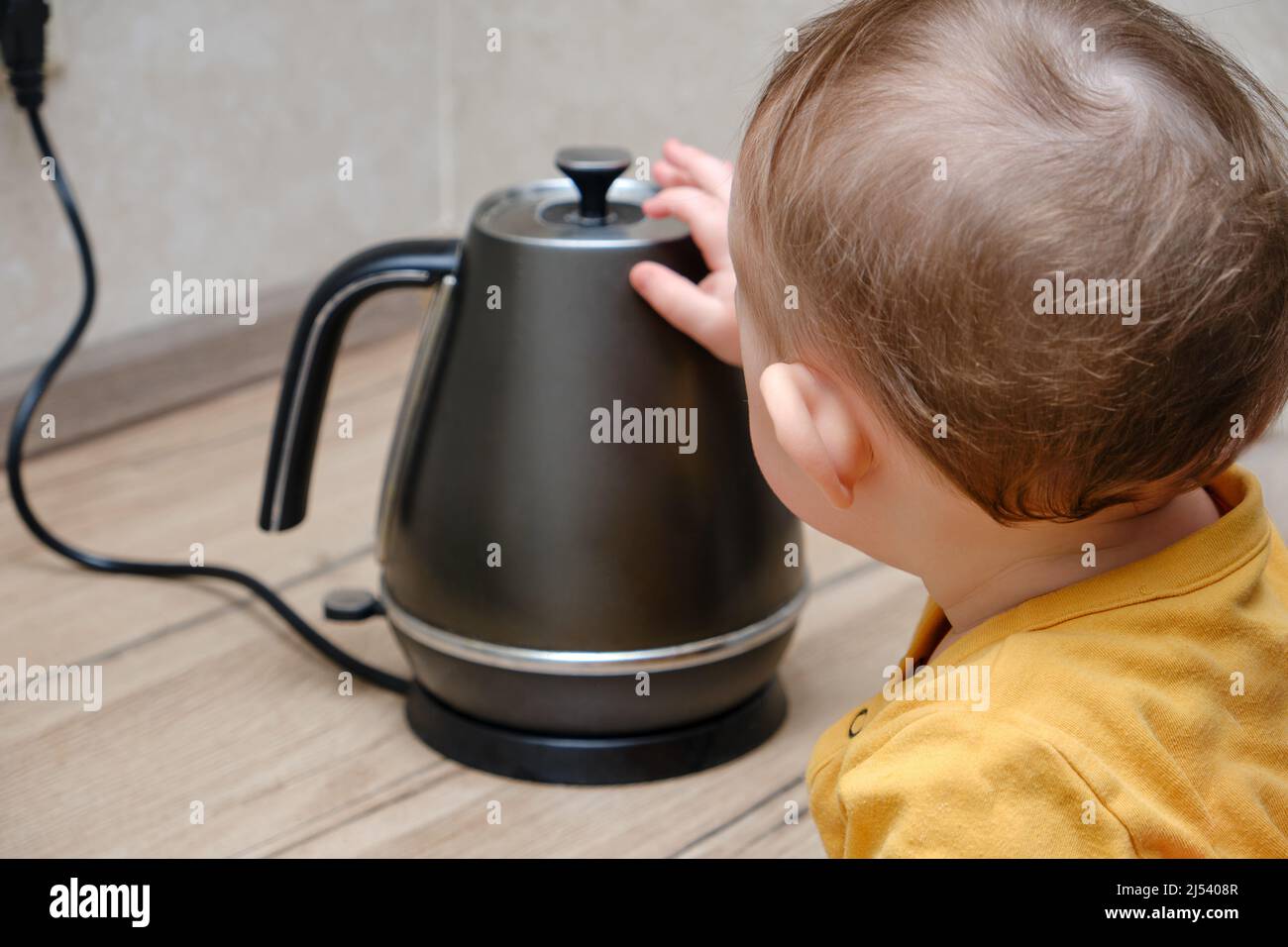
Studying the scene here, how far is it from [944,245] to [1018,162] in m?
0.02

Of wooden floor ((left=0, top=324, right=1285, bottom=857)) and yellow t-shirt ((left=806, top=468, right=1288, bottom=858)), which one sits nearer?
yellow t-shirt ((left=806, top=468, right=1288, bottom=858))

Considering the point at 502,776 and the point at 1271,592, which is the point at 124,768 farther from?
the point at 1271,592

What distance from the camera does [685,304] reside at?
0.54 meters

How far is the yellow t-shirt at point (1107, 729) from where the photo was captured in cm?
37

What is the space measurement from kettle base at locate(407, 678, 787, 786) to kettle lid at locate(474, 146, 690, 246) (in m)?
0.20

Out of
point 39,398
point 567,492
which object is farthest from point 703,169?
point 39,398

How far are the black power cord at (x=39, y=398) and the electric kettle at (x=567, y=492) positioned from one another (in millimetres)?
90

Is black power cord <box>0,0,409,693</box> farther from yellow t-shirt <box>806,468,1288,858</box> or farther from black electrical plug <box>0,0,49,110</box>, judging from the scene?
yellow t-shirt <box>806,468,1288,858</box>

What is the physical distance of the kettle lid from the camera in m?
0.56

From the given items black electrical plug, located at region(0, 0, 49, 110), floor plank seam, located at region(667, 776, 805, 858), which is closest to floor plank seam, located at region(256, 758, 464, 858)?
floor plank seam, located at region(667, 776, 805, 858)

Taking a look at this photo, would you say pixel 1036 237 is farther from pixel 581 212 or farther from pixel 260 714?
pixel 260 714

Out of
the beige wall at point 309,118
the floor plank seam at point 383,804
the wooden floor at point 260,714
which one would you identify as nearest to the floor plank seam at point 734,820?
the wooden floor at point 260,714

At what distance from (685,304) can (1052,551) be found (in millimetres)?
174

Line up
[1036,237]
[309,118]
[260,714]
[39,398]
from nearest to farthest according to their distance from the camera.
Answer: [1036,237] → [260,714] → [39,398] → [309,118]
